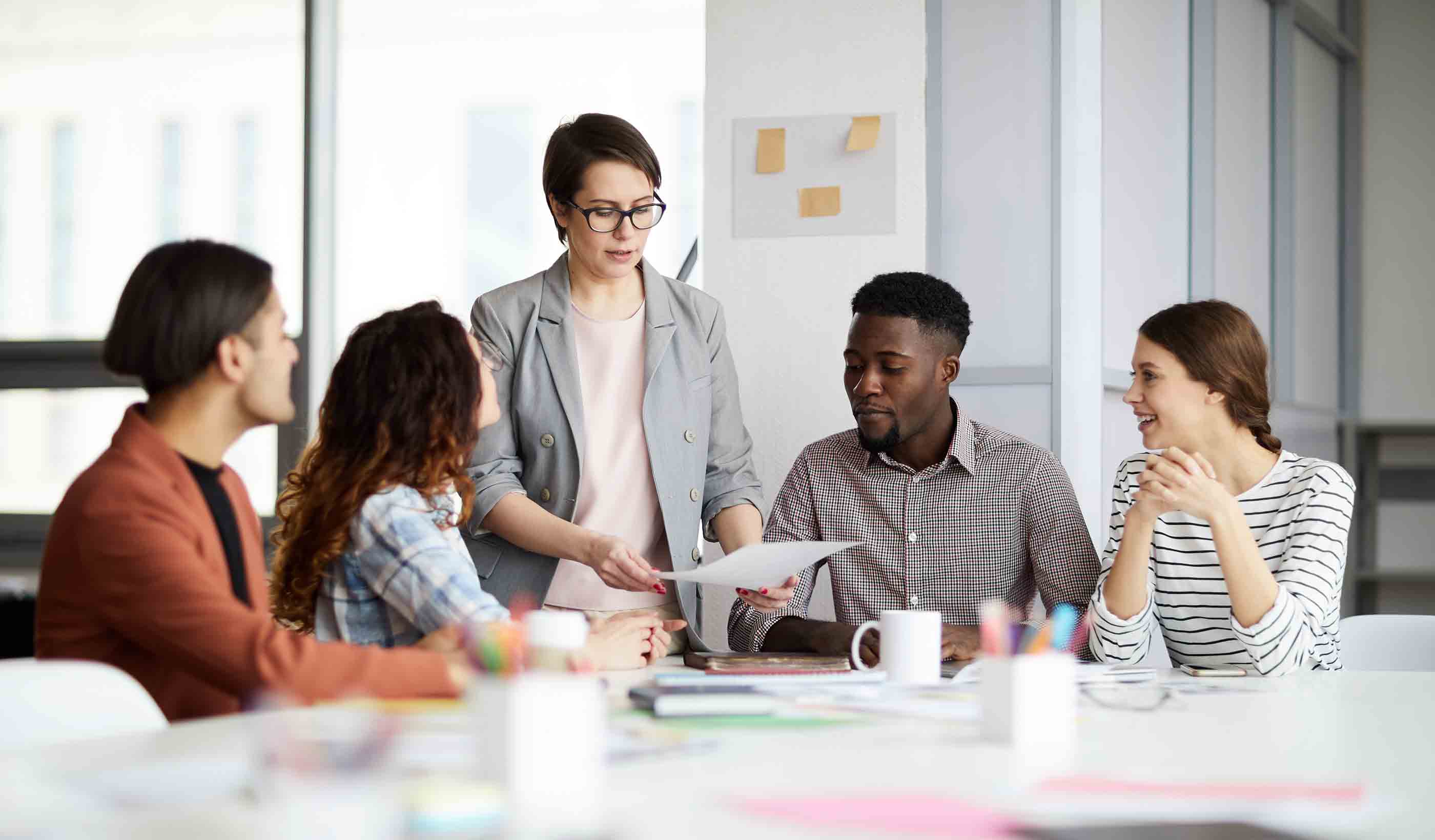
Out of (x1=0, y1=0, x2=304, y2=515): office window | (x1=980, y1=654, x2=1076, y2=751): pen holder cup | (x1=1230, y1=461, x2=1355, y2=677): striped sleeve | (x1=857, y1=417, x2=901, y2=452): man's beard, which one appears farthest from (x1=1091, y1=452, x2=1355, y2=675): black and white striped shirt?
(x1=0, y1=0, x2=304, y2=515): office window

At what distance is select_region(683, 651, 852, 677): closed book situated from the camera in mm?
1619

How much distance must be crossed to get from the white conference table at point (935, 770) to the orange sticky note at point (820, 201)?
1.66m

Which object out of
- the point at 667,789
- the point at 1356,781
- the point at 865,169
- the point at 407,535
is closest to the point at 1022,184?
the point at 865,169

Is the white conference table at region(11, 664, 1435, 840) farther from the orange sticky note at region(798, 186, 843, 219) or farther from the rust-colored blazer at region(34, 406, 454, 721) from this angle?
the orange sticky note at region(798, 186, 843, 219)

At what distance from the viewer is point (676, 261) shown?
7.67m

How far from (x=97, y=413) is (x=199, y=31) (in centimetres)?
129

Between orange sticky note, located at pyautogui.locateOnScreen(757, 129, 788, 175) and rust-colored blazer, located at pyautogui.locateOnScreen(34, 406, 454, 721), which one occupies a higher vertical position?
orange sticky note, located at pyautogui.locateOnScreen(757, 129, 788, 175)

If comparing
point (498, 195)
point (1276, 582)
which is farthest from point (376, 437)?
point (498, 195)

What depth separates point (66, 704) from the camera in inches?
48.5

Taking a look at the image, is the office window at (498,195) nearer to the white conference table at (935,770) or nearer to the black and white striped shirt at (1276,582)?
the black and white striped shirt at (1276,582)

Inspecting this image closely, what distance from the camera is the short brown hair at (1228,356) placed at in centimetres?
215

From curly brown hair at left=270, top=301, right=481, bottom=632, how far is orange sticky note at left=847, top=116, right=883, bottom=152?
1.35 metres

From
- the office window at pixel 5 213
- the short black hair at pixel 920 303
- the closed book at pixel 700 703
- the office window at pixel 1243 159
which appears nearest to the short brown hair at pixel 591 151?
the short black hair at pixel 920 303

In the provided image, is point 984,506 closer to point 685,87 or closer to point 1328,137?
point 1328,137
